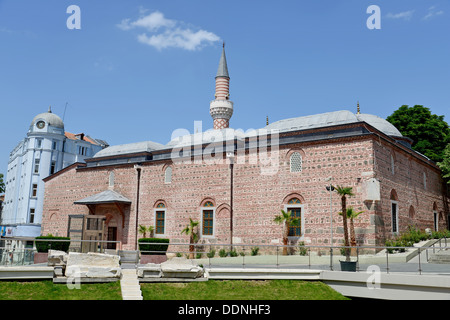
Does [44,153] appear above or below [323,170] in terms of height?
above

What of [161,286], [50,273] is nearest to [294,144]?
[161,286]

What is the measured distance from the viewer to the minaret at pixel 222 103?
3234cm

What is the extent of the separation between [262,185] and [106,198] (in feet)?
34.2

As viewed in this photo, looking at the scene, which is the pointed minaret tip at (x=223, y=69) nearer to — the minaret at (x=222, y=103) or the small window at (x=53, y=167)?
the minaret at (x=222, y=103)

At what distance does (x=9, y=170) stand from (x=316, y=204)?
134 feet

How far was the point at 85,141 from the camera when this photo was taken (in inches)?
1757

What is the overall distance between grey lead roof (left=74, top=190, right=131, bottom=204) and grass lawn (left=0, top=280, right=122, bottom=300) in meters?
14.9

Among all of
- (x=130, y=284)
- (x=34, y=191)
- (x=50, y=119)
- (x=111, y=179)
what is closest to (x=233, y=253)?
(x=130, y=284)

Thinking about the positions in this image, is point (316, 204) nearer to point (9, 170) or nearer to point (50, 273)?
point (50, 273)

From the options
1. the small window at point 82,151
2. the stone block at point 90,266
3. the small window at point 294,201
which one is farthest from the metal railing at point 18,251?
the small window at point 82,151

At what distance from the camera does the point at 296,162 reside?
2095 centimetres

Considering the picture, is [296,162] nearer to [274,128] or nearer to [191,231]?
[274,128]

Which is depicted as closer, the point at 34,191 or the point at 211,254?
the point at 211,254
